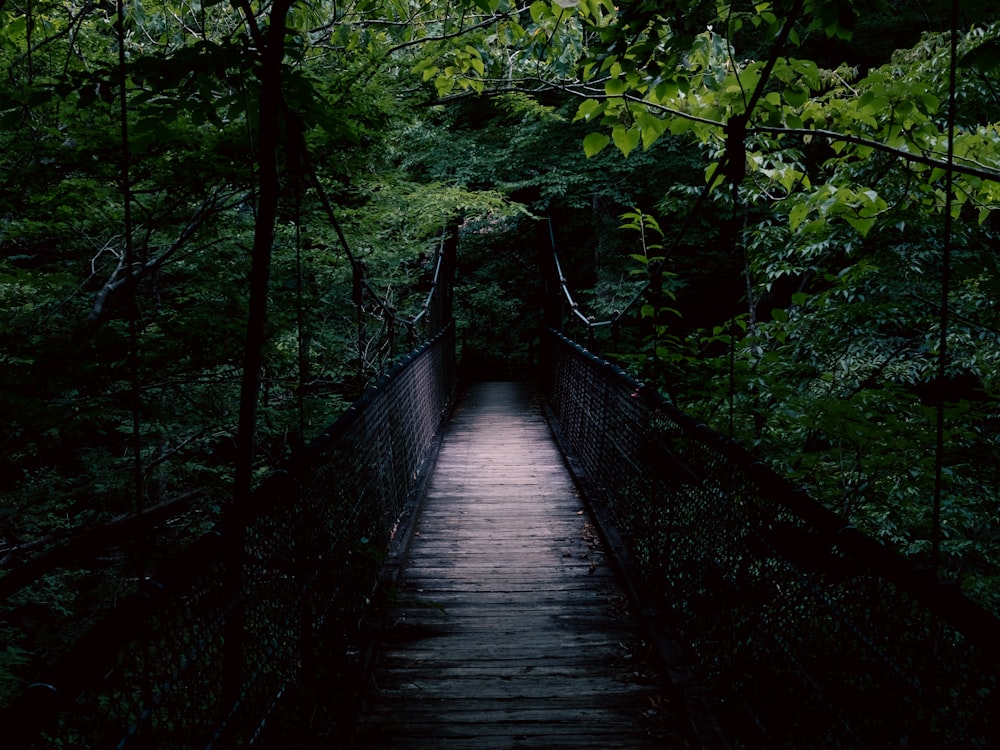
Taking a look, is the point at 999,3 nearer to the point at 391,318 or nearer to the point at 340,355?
the point at 391,318

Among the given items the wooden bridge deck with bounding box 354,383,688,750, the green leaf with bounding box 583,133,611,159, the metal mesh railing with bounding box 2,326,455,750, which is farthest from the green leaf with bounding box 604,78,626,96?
the wooden bridge deck with bounding box 354,383,688,750

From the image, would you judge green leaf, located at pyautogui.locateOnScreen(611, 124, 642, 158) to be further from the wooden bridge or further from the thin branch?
the thin branch

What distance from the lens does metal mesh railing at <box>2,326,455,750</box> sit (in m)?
0.93

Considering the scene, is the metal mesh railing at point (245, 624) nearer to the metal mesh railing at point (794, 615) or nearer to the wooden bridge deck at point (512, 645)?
the wooden bridge deck at point (512, 645)

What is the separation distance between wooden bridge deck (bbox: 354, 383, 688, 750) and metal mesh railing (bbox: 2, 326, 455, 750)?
0.24m

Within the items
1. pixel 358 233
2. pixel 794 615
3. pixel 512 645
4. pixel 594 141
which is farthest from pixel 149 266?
pixel 794 615

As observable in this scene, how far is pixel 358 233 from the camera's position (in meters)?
6.11

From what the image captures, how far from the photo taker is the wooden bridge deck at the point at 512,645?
194 centimetres

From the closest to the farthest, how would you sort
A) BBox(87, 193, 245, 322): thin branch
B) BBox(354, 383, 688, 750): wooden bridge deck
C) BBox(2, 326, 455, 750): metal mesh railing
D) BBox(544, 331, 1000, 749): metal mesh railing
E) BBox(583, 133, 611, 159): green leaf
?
BBox(2, 326, 455, 750): metal mesh railing
BBox(544, 331, 1000, 749): metal mesh railing
BBox(354, 383, 688, 750): wooden bridge deck
BBox(583, 133, 611, 159): green leaf
BBox(87, 193, 245, 322): thin branch

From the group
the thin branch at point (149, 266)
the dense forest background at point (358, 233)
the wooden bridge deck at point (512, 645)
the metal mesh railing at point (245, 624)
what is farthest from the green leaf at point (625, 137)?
the thin branch at point (149, 266)

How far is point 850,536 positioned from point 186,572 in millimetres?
1279

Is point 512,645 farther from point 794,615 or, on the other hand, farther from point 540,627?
point 794,615

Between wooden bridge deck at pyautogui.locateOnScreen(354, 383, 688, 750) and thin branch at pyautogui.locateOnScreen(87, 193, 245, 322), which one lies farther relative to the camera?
thin branch at pyautogui.locateOnScreen(87, 193, 245, 322)

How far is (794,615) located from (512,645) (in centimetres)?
120
